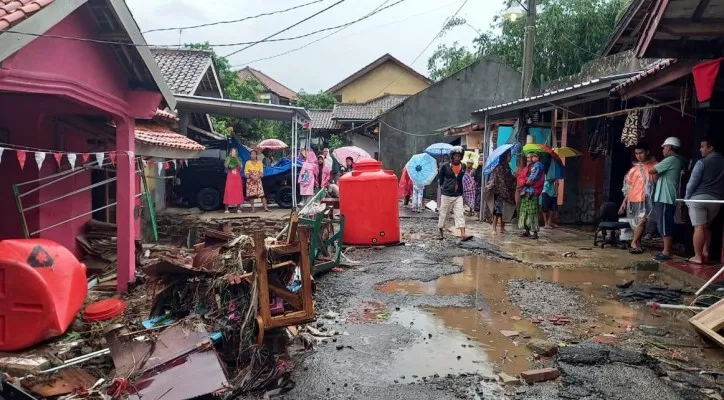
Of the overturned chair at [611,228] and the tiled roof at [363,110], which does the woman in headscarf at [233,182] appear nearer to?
the overturned chair at [611,228]

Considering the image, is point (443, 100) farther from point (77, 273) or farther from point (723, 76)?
point (77, 273)

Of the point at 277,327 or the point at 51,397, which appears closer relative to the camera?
the point at 51,397

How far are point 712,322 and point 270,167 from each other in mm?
12253

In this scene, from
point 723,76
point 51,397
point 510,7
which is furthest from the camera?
point 510,7

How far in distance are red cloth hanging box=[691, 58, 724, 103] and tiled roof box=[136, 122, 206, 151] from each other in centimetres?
819

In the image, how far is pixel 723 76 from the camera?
268 inches

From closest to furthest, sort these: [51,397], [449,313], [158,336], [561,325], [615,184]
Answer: [51,397], [158,336], [561,325], [449,313], [615,184]

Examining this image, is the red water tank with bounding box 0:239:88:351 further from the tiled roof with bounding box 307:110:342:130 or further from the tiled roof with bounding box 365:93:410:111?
the tiled roof with bounding box 365:93:410:111

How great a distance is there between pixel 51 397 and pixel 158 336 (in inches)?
35.7

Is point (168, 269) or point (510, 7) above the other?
point (510, 7)

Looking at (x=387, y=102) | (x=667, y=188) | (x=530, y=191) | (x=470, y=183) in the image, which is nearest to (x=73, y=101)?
(x=530, y=191)

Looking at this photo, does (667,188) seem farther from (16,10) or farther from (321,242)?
(16,10)

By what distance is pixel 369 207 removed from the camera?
9.81 metres

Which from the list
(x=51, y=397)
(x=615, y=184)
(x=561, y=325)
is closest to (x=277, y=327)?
(x=51, y=397)
